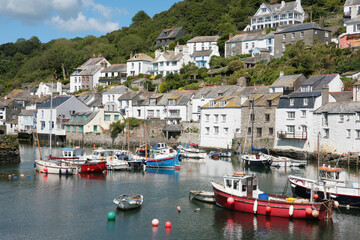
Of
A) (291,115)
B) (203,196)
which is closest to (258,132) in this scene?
(291,115)

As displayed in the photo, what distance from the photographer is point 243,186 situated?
30.5m

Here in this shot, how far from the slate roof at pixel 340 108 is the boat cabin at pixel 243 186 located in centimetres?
2489

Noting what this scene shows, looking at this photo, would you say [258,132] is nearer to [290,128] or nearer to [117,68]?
[290,128]

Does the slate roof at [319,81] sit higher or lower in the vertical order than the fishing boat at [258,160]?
higher

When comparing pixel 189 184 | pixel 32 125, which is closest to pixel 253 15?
pixel 32 125

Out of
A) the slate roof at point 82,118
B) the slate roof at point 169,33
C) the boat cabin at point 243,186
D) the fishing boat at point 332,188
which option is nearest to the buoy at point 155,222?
the boat cabin at point 243,186

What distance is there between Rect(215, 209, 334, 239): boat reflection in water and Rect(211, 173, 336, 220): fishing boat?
1.32 feet

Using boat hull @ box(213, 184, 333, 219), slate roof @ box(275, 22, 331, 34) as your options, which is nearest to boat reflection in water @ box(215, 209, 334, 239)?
boat hull @ box(213, 184, 333, 219)

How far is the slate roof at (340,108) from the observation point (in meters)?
50.4

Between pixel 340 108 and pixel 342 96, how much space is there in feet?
11.2

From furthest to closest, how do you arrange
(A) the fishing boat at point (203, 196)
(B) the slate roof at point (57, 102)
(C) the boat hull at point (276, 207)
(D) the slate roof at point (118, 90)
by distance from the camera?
(D) the slate roof at point (118, 90), (B) the slate roof at point (57, 102), (A) the fishing boat at point (203, 196), (C) the boat hull at point (276, 207)

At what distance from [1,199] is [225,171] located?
23.4 metres

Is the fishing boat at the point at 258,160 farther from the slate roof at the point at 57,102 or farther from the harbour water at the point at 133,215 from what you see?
the slate roof at the point at 57,102

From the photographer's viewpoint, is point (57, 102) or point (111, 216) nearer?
point (111, 216)
